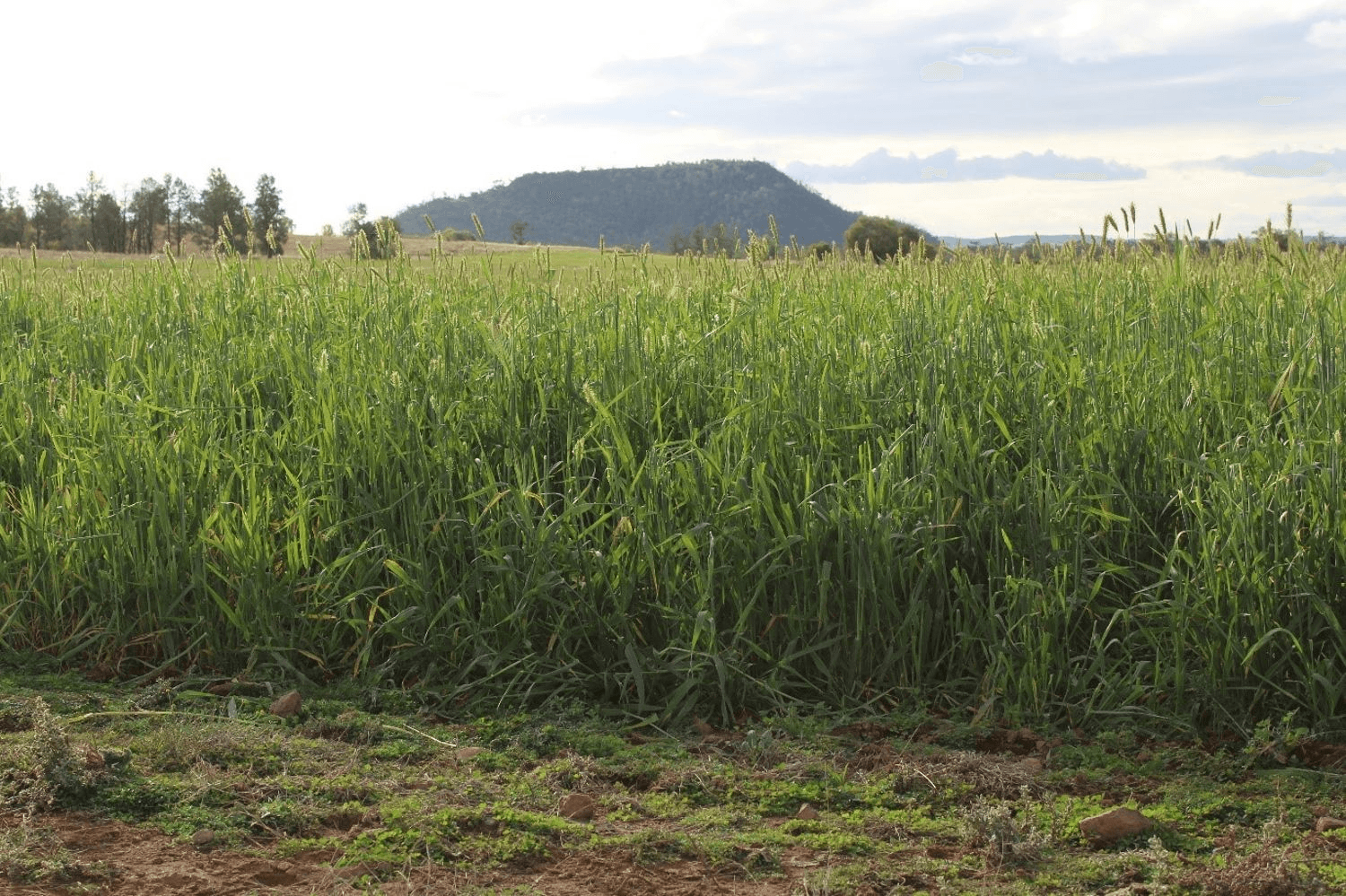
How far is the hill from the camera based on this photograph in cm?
16862

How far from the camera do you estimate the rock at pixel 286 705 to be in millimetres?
3031

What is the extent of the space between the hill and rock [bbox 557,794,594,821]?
535ft

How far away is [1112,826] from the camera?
2350 mm

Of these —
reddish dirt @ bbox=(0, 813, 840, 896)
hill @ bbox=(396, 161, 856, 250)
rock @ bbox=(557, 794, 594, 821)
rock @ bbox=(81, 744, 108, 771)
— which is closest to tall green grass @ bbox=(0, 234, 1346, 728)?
rock @ bbox=(557, 794, 594, 821)

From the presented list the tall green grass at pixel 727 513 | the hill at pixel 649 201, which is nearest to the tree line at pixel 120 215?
the tall green grass at pixel 727 513

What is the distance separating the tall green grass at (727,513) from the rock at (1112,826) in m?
0.65

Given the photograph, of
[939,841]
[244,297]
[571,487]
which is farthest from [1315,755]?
[244,297]

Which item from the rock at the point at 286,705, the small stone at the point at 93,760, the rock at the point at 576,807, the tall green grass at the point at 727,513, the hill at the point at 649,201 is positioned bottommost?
the rock at the point at 576,807

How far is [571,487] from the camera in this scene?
12.0 feet

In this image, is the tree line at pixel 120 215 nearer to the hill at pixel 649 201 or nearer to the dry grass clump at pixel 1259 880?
the dry grass clump at pixel 1259 880

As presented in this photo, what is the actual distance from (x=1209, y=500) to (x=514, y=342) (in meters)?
2.49

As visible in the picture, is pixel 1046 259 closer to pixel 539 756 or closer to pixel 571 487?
pixel 571 487

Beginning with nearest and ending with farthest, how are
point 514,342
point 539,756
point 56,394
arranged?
point 539,756 → point 514,342 → point 56,394

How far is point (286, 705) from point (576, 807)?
1.06 meters
